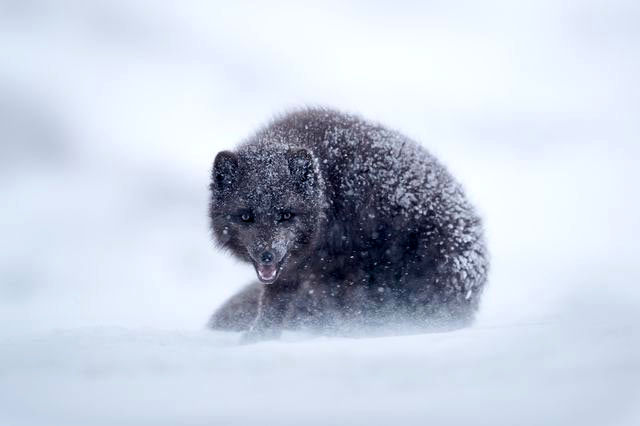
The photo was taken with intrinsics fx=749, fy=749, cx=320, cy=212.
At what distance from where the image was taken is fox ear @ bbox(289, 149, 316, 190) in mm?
6305

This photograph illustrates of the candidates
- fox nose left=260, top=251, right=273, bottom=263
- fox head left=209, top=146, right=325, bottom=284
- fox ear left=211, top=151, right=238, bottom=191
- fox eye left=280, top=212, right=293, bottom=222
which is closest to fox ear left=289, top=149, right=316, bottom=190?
fox head left=209, top=146, right=325, bottom=284

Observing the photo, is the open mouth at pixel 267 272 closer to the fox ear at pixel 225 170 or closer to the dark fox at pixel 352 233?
the dark fox at pixel 352 233

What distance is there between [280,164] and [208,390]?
Result: 9.06ft

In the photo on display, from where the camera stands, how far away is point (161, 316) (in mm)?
8984

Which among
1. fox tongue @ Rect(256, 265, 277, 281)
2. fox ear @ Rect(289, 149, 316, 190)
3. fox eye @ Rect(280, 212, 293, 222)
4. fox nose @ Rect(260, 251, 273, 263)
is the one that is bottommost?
fox tongue @ Rect(256, 265, 277, 281)

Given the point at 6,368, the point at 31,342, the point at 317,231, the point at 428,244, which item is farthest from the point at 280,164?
the point at 6,368

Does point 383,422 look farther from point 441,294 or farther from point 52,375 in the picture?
point 441,294

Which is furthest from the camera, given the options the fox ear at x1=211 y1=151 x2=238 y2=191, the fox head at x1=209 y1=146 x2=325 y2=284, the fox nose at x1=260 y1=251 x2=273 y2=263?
the fox ear at x1=211 y1=151 x2=238 y2=191

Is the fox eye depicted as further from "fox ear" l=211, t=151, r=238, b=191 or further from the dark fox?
"fox ear" l=211, t=151, r=238, b=191

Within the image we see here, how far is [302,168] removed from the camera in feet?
20.8

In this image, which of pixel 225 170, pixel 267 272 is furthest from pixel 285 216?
pixel 225 170

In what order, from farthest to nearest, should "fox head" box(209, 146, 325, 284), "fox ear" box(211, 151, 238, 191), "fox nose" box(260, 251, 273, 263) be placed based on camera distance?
"fox ear" box(211, 151, 238, 191)
"fox head" box(209, 146, 325, 284)
"fox nose" box(260, 251, 273, 263)

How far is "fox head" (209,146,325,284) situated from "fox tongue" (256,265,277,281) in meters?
0.10

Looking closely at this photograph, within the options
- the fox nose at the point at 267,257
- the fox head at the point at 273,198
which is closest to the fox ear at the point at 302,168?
the fox head at the point at 273,198
